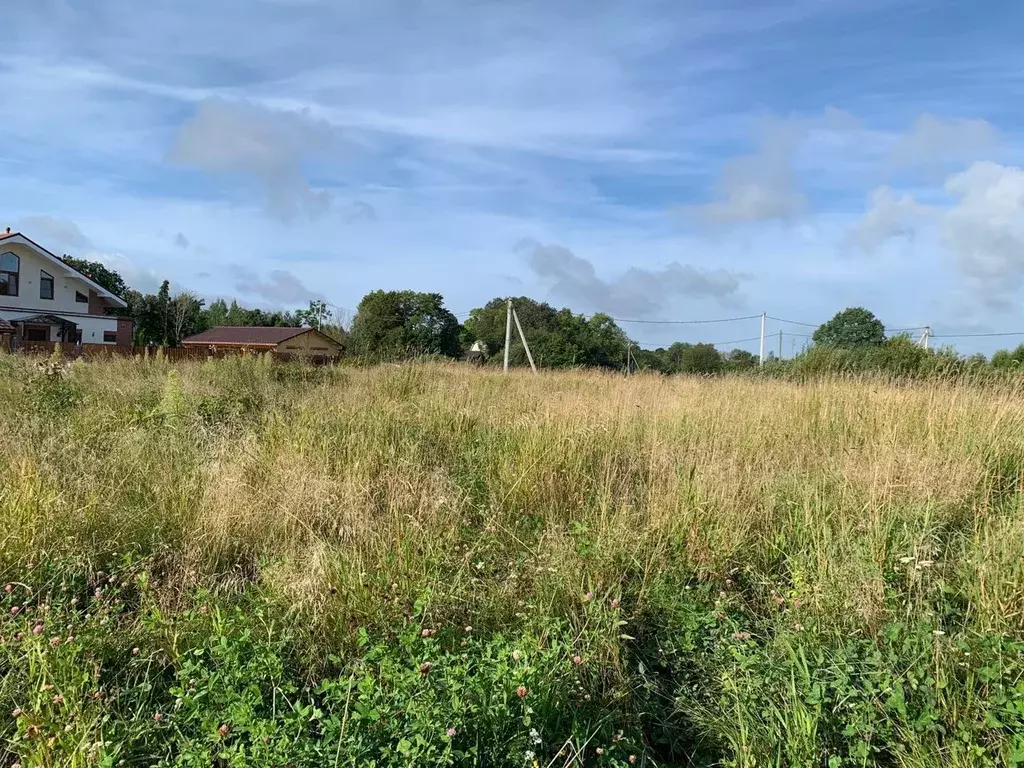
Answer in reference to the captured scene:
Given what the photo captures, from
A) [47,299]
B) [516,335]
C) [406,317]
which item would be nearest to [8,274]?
[47,299]

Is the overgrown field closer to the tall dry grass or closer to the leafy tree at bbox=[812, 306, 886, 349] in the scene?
the tall dry grass

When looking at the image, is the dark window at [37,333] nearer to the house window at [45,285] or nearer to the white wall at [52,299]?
the white wall at [52,299]

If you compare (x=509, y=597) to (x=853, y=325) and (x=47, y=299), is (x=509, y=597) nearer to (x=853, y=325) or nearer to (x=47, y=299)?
(x=853, y=325)

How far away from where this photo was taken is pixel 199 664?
2170mm

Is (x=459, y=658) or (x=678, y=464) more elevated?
(x=678, y=464)

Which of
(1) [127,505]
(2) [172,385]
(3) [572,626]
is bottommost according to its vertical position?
(3) [572,626]

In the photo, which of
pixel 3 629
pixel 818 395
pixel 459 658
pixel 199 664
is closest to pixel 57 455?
pixel 3 629

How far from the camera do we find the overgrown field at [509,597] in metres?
1.95

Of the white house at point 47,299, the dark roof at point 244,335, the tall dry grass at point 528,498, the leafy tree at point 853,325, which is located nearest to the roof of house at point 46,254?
the white house at point 47,299

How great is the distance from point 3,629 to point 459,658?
5.91ft

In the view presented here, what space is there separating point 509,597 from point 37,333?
43709mm

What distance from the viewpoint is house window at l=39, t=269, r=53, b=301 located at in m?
36.7

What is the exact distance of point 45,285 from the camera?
36.9 meters

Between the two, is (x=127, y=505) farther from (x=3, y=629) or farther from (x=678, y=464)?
(x=678, y=464)
